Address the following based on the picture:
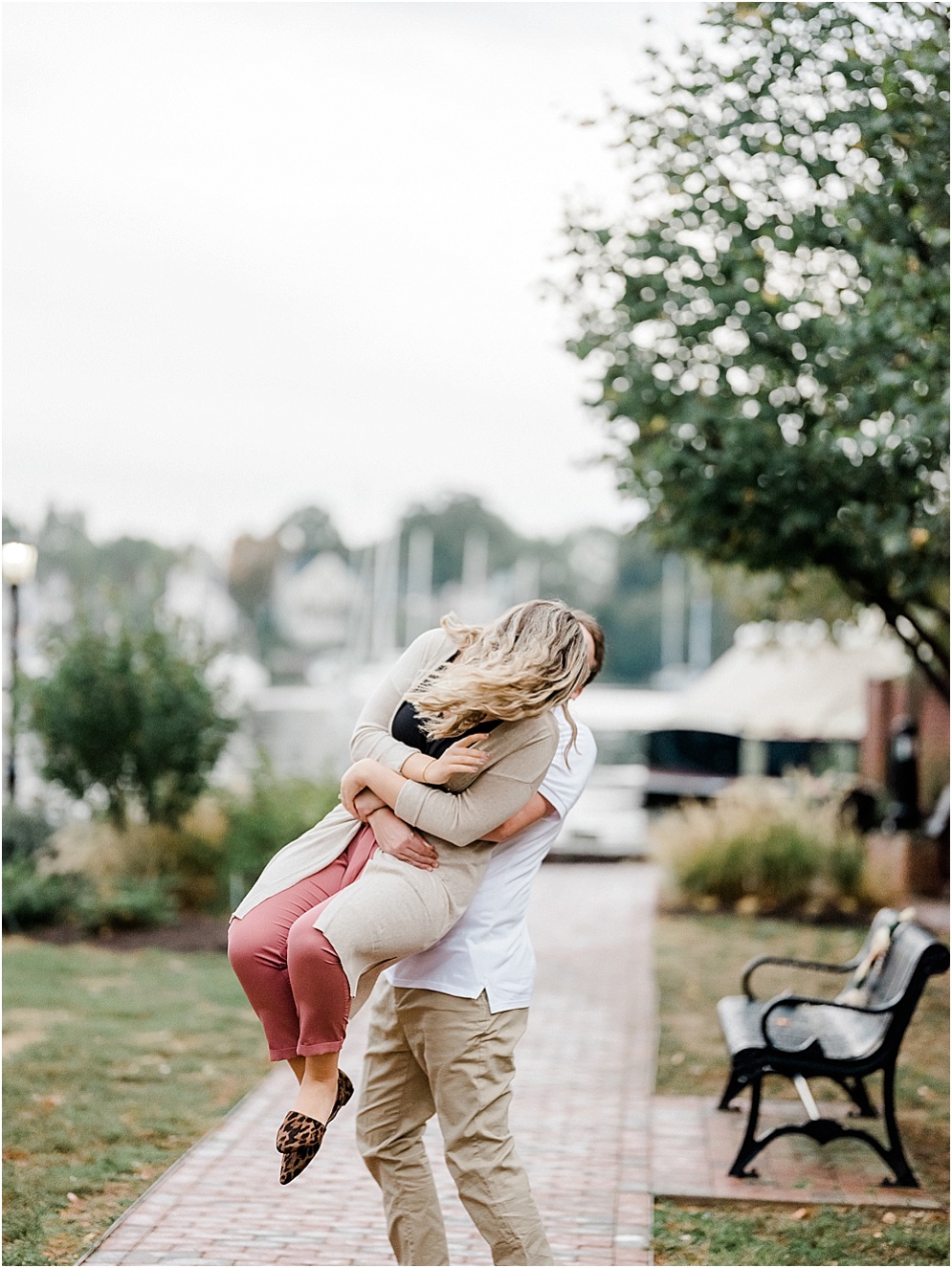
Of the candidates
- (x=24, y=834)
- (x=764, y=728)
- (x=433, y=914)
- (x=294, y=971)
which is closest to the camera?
(x=294, y=971)

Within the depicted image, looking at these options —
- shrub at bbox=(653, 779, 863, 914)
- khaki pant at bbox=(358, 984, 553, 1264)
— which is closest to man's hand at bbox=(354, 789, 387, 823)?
khaki pant at bbox=(358, 984, 553, 1264)

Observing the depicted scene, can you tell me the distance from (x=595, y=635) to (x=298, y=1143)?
57.2 inches

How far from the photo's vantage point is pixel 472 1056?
3.61 m

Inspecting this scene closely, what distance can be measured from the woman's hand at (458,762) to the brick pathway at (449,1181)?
2108 millimetres

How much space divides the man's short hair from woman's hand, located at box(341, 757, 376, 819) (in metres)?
0.60

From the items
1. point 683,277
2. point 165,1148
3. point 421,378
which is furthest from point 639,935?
point 421,378

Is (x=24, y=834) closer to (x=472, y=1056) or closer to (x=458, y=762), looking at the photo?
(x=472, y=1056)

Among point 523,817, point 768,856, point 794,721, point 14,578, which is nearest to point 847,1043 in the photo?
point 523,817

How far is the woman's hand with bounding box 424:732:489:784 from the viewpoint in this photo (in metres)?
3.37

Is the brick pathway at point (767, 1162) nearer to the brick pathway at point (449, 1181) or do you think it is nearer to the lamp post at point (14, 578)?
the brick pathway at point (449, 1181)

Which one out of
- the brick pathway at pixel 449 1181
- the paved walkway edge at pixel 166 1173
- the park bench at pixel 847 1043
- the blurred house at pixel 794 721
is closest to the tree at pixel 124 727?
the brick pathway at pixel 449 1181

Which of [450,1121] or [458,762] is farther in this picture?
[450,1121]

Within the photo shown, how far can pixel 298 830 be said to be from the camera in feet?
42.2

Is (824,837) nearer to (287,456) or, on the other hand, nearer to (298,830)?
(298,830)
